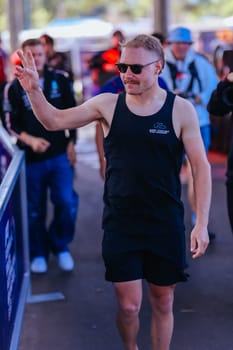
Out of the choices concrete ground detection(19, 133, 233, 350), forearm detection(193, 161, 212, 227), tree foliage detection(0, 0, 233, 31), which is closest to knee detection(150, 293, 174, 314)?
forearm detection(193, 161, 212, 227)

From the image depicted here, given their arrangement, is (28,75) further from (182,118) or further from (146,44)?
(182,118)

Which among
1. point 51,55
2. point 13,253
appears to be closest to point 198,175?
point 13,253

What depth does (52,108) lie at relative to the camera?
3.48 m

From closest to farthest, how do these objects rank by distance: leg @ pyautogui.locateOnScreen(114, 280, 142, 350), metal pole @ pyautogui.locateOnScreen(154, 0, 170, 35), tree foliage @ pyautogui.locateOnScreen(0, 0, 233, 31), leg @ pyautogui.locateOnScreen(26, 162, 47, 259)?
leg @ pyautogui.locateOnScreen(114, 280, 142, 350) → leg @ pyautogui.locateOnScreen(26, 162, 47, 259) → metal pole @ pyautogui.locateOnScreen(154, 0, 170, 35) → tree foliage @ pyautogui.locateOnScreen(0, 0, 233, 31)

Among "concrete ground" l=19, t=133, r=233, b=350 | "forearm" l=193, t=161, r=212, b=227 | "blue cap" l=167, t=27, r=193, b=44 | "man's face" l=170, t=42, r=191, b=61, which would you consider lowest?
"concrete ground" l=19, t=133, r=233, b=350

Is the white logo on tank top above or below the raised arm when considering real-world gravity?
below

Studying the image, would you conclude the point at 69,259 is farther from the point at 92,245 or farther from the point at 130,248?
the point at 130,248

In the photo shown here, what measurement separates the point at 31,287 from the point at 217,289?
4.62 ft

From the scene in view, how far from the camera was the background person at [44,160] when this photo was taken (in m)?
5.36

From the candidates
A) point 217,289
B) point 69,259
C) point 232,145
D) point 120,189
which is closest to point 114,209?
point 120,189

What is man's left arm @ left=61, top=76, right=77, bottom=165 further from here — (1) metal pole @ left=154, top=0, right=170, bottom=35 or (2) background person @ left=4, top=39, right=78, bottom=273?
(1) metal pole @ left=154, top=0, right=170, bottom=35

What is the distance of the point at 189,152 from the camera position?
11.4ft

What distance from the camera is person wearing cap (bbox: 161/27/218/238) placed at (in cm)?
650

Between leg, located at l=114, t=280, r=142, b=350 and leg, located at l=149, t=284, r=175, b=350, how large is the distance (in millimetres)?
93
